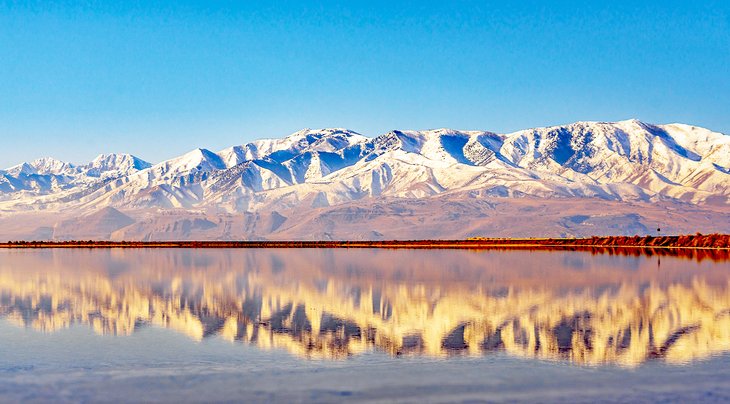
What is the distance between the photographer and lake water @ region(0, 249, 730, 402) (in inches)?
955

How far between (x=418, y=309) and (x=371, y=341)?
930 centimetres

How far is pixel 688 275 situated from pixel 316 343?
37142mm

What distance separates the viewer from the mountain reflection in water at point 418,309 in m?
31.0

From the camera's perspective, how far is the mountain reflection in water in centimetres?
3095

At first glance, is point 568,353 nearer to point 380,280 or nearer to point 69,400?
point 69,400

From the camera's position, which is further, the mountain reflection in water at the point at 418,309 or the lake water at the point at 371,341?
the mountain reflection in water at the point at 418,309

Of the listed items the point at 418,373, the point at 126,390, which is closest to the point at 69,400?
the point at 126,390

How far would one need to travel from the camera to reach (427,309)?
40750 millimetres

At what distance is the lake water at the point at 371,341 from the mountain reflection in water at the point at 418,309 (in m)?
0.11

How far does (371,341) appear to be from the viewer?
31781 millimetres

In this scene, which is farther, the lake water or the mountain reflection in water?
the mountain reflection in water

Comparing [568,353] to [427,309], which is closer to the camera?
[568,353]

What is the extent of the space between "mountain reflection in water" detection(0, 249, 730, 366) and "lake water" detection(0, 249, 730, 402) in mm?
114

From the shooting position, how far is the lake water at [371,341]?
24.2 meters
